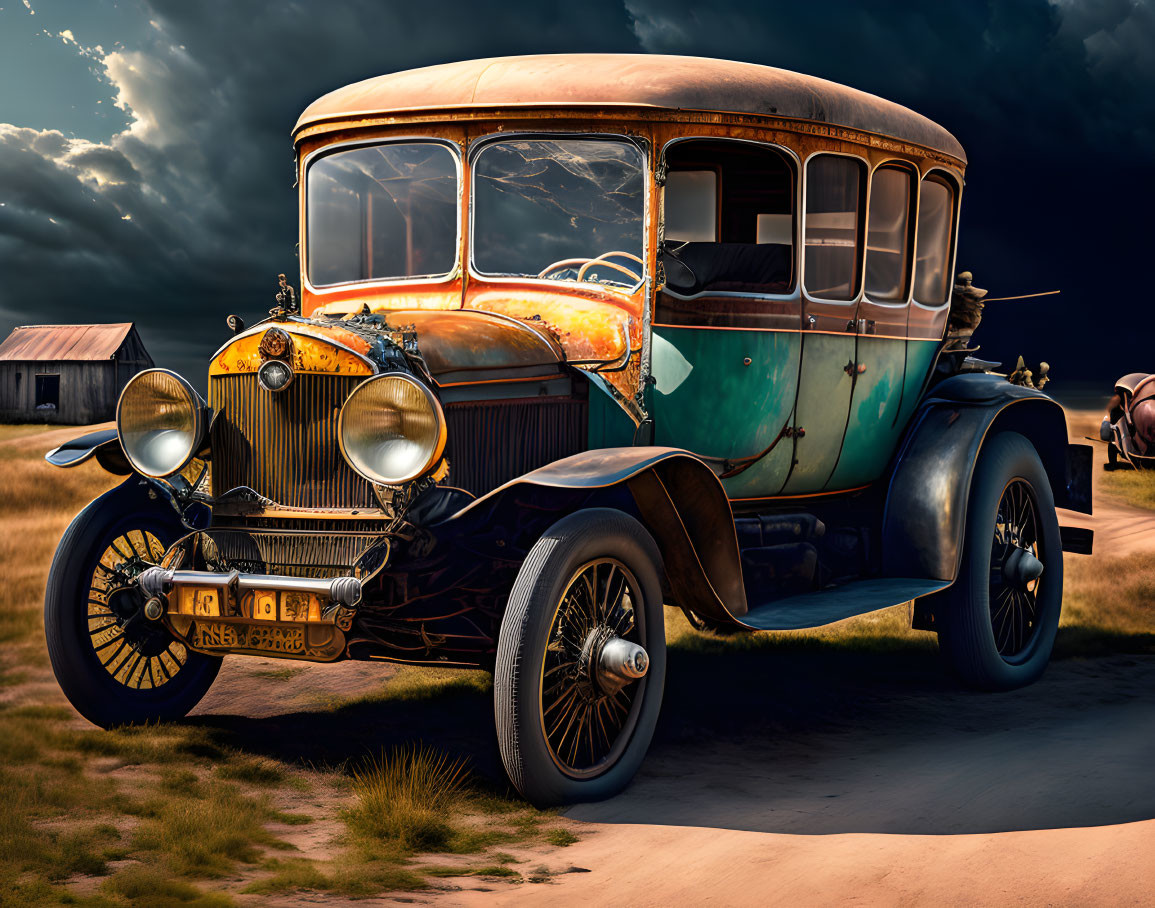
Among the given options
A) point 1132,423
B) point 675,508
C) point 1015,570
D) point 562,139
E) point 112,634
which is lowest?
point 112,634

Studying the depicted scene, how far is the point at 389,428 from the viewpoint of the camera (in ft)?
14.3

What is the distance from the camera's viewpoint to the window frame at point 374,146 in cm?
545

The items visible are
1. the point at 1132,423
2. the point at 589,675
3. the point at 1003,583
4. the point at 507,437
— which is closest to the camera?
the point at 589,675

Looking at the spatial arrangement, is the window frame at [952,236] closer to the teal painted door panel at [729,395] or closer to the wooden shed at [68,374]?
the teal painted door panel at [729,395]

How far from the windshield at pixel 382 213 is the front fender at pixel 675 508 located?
1.43 m

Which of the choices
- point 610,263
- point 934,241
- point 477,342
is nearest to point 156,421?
point 477,342

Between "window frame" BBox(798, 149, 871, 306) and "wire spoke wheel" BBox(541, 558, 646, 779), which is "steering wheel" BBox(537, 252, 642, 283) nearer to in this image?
"window frame" BBox(798, 149, 871, 306)

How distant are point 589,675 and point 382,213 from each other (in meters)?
2.51

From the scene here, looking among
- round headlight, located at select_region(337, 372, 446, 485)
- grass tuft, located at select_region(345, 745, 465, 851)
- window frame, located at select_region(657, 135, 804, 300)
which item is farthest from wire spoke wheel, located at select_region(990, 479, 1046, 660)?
round headlight, located at select_region(337, 372, 446, 485)

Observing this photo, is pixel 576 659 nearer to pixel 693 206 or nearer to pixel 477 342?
pixel 477 342

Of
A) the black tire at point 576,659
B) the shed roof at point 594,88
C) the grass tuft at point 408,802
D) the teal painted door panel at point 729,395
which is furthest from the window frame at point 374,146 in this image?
the grass tuft at point 408,802

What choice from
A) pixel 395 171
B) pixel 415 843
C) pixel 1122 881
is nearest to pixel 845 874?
pixel 1122 881

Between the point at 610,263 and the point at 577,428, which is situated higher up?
the point at 610,263

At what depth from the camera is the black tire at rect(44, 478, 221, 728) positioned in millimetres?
5105
